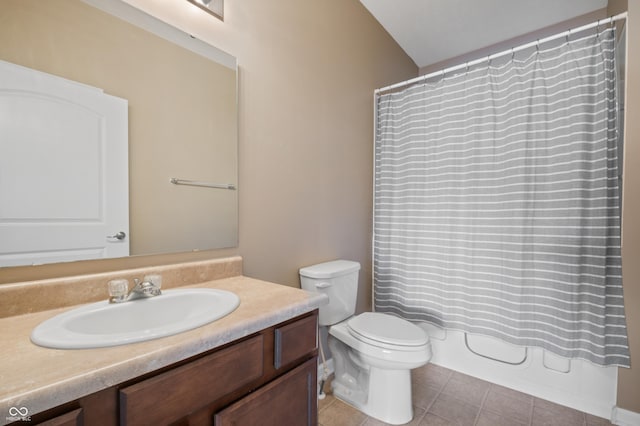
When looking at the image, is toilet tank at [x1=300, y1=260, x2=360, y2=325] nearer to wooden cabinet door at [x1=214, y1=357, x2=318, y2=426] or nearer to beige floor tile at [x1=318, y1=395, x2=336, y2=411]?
beige floor tile at [x1=318, y1=395, x2=336, y2=411]

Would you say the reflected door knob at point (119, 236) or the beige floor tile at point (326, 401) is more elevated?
the reflected door knob at point (119, 236)

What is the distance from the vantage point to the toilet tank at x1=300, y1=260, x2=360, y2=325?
5.55 ft

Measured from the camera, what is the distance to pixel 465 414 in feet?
5.37

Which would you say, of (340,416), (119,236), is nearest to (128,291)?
(119,236)

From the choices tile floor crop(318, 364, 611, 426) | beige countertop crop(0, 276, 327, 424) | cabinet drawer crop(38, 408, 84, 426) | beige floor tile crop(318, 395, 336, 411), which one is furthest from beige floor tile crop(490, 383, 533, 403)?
cabinet drawer crop(38, 408, 84, 426)

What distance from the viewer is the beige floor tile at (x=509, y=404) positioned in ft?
5.35

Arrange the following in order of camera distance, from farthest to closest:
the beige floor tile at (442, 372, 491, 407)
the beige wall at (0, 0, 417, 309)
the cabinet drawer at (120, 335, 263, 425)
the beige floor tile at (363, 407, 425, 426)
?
the beige floor tile at (442, 372, 491, 407), the beige floor tile at (363, 407, 425, 426), the beige wall at (0, 0, 417, 309), the cabinet drawer at (120, 335, 263, 425)

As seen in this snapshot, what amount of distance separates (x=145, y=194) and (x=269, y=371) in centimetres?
78

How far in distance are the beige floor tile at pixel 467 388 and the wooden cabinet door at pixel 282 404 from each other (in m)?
1.21

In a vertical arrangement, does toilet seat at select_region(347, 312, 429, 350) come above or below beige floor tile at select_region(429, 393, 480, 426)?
above

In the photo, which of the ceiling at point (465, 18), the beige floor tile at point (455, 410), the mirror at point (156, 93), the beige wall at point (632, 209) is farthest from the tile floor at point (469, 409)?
the ceiling at point (465, 18)

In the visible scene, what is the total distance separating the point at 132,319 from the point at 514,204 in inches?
77.0

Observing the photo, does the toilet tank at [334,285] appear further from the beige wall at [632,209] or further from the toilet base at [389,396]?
the beige wall at [632,209]

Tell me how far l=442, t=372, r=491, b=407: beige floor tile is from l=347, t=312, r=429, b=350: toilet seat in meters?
0.58
